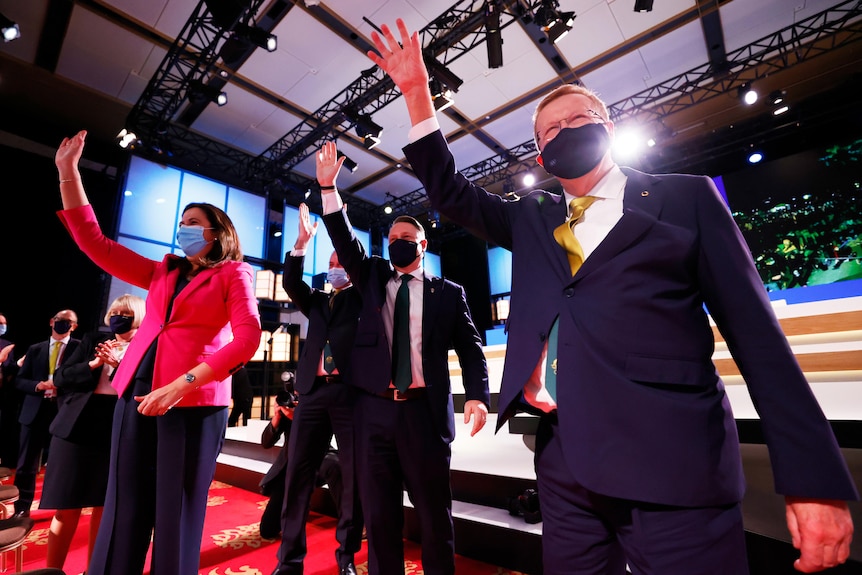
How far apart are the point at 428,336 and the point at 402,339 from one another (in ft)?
0.39

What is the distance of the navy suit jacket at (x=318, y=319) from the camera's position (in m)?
2.21

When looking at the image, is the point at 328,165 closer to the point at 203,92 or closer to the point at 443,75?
the point at 443,75

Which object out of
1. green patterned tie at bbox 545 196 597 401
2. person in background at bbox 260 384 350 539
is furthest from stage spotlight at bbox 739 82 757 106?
person in background at bbox 260 384 350 539

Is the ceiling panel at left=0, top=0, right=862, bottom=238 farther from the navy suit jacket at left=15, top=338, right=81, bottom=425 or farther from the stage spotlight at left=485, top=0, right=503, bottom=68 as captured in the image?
the navy suit jacket at left=15, top=338, right=81, bottom=425

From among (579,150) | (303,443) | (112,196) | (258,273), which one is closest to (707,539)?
(579,150)

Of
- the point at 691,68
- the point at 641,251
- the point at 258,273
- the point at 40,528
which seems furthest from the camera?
the point at 258,273

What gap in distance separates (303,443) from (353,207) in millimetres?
8839

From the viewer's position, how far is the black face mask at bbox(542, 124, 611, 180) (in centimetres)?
93

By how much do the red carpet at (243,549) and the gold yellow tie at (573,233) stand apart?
1725 mm

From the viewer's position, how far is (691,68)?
20.9 ft

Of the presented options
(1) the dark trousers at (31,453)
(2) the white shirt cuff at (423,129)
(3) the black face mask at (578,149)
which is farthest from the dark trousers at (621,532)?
(1) the dark trousers at (31,453)

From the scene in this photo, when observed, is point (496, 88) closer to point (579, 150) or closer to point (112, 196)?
point (579, 150)

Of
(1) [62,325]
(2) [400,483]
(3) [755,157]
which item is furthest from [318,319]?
(3) [755,157]

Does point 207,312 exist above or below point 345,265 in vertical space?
below
